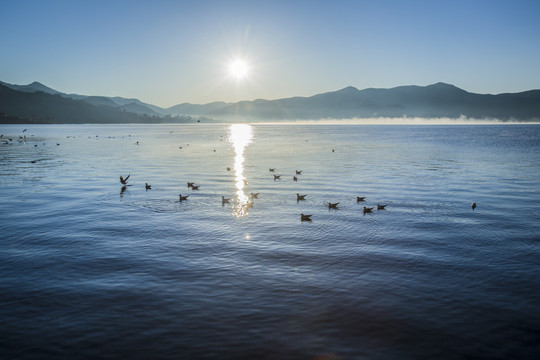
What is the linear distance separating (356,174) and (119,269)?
36.1 m

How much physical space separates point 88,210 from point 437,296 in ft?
82.9

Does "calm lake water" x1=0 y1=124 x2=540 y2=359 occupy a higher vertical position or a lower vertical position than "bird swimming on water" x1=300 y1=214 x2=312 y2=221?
lower

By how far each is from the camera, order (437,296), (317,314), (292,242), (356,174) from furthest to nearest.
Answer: (356,174) → (292,242) → (437,296) → (317,314)

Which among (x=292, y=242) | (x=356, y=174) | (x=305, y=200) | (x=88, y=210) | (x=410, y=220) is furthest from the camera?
(x=356, y=174)

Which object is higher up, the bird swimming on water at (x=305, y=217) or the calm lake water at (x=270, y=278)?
the bird swimming on water at (x=305, y=217)

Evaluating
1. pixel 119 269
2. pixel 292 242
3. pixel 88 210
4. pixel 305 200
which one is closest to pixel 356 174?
pixel 305 200

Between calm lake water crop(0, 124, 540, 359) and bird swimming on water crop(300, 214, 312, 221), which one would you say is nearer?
calm lake water crop(0, 124, 540, 359)

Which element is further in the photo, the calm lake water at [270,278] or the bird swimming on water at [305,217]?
the bird swimming on water at [305,217]

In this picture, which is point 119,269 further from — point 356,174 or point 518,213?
point 356,174

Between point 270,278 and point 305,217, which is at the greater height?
point 305,217

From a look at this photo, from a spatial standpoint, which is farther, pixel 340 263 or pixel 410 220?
pixel 410 220

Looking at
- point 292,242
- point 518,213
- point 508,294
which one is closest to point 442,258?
point 508,294

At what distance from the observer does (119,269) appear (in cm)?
1605

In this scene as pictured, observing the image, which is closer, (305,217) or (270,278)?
(270,278)
